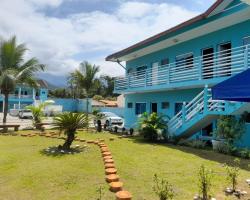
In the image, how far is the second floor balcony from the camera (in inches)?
533

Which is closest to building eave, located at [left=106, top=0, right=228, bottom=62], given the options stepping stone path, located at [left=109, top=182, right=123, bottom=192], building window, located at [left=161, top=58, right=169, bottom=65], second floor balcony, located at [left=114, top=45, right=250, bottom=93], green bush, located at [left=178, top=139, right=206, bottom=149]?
building window, located at [left=161, top=58, right=169, bottom=65]

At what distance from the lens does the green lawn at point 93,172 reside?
6733 mm

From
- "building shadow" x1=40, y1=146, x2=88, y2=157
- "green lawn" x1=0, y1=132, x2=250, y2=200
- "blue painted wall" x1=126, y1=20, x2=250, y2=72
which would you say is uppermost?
"blue painted wall" x1=126, y1=20, x2=250, y2=72

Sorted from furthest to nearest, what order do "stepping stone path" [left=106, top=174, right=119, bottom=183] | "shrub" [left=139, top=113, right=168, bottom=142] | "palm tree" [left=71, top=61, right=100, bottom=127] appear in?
"palm tree" [left=71, top=61, right=100, bottom=127] → "shrub" [left=139, top=113, right=168, bottom=142] → "stepping stone path" [left=106, top=174, right=119, bottom=183]

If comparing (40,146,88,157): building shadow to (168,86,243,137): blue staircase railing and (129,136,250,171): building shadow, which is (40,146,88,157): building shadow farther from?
(168,86,243,137): blue staircase railing

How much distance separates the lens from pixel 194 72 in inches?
640

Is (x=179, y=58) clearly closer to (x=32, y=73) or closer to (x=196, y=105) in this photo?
(x=196, y=105)

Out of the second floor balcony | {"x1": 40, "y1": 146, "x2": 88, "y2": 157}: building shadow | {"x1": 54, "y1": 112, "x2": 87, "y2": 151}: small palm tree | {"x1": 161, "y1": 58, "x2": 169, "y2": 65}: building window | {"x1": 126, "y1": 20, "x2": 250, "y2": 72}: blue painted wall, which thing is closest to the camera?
{"x1": 40, "y1": 146, "x2": 88, "y2": 157}: building shadow

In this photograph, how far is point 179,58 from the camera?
19453mm

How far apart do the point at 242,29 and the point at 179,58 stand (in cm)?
535

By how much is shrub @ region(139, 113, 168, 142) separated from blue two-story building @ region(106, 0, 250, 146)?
1.65ft

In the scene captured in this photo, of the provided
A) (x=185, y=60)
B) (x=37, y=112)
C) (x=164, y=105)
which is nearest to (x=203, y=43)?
(x=185, y=60)

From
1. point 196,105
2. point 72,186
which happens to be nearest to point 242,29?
point 196,105

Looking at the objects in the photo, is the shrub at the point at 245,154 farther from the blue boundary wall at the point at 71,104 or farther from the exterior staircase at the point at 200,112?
the blue boundary wall at the point at 71,104
